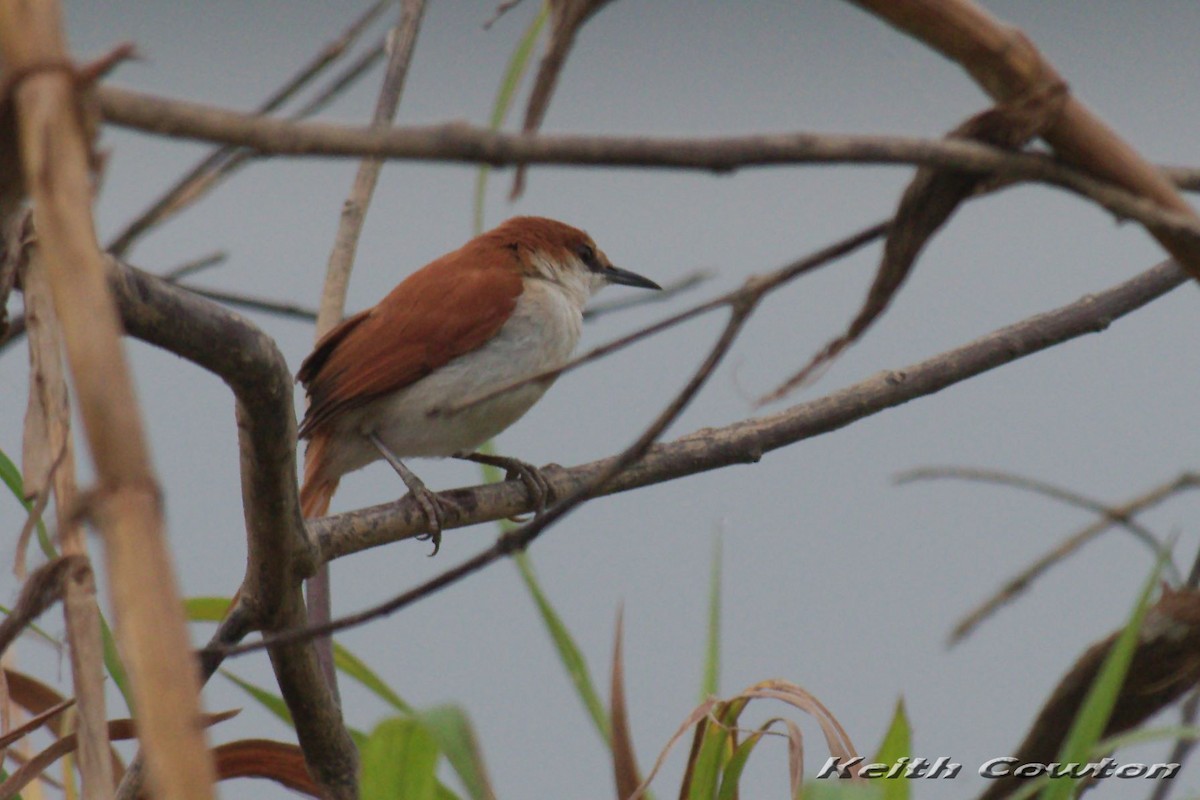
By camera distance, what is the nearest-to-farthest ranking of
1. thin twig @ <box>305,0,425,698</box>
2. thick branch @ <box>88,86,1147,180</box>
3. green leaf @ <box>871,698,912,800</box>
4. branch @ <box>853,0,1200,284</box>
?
thick branch @ <box>88,86,1147,180</box> → branch @ <box>853,0,1200,284</box> → green leaf @ <box>871,698,912,800</box> → thin twig @ <box>305,0,425,698</box>

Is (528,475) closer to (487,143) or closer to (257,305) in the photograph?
(257,305)

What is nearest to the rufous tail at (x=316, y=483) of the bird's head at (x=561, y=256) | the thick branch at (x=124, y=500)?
the bird's head at (x=561, y=256)

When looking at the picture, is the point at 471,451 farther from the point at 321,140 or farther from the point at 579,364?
the point at 321,140

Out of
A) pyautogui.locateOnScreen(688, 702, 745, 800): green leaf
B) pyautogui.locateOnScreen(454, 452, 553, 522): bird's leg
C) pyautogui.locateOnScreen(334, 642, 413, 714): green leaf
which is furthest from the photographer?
pyautogui.locateOnScreen(454, 452, 553, 522): bird's leg

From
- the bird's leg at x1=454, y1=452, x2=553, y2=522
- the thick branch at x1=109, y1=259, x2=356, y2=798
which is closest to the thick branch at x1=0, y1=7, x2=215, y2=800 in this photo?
the thick branch at x1=109, y1=259, x2=356, y2=798

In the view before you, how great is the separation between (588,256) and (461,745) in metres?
3.30

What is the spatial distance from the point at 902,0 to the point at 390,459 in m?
2.71

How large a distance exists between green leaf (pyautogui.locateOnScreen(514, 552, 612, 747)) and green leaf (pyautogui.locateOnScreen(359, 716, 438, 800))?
0.74m

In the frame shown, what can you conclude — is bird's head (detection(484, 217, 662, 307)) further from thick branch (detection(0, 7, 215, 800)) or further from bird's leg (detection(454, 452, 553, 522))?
thick branch (detection(0, 7, 215, 800))

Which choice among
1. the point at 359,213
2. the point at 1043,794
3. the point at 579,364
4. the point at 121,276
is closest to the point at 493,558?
the point at 579,364

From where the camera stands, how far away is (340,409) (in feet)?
10.7

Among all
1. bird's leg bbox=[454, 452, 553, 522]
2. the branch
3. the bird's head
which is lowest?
the branch

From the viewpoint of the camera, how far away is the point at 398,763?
1084 millimetres

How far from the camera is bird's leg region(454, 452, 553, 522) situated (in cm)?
268
